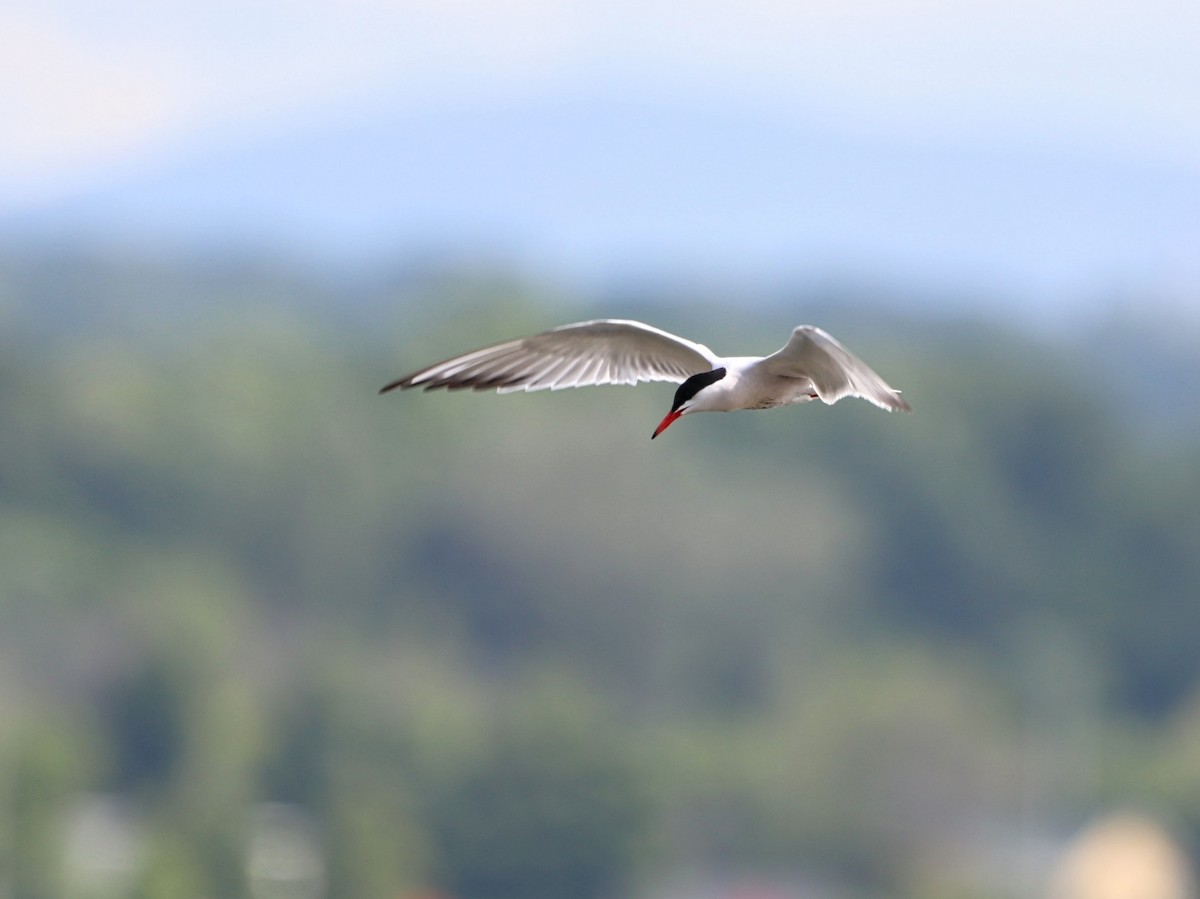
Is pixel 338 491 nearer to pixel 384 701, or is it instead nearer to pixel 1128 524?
pixel 384 701

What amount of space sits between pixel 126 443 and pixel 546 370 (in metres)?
113

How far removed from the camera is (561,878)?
270ft

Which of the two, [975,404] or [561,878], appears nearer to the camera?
[561,878]

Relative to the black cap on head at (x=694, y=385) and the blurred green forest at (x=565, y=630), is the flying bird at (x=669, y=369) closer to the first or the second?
the black cap on head at (x=694, y=385)

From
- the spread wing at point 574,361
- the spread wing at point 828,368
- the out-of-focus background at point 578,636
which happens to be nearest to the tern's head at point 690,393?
the spread wing at point 828,368

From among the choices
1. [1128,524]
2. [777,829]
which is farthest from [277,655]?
[1128,524]

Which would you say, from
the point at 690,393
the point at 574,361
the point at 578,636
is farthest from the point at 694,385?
the point at 578,636

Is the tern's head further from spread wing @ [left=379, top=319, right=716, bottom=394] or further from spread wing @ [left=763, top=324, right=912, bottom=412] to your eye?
spread wing @ [left=379, top=319, right=716, bottom=394]

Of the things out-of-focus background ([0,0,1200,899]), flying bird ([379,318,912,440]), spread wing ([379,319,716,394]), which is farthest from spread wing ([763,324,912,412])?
out-of-focus background ([0,0,1200,899])

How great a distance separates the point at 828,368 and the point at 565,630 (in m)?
101

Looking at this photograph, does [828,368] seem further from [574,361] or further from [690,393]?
[574,361]

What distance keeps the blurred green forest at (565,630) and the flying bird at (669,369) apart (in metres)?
57.7

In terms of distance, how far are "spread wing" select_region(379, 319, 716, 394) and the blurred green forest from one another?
189 ft

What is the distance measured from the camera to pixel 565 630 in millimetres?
110250
